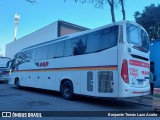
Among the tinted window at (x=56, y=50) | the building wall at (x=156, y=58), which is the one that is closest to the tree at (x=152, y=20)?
the building wall at (x=156, y=58)

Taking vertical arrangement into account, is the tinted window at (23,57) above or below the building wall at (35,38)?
below

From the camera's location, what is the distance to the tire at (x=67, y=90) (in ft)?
36.5

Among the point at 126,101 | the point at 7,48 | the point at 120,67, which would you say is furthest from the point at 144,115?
the point at 7,48

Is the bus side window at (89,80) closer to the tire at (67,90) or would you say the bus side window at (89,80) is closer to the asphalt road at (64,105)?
the asphalt road at (64,105)

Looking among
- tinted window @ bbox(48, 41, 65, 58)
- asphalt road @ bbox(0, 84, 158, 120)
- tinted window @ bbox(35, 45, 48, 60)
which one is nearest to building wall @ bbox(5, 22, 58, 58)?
tinted window @ bbox(35, 45, 48, 60)

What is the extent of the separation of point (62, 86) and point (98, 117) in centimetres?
468

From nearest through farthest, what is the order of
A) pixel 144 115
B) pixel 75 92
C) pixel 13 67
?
pixel 144 115 < pixel 75 92 < pixel 13 67

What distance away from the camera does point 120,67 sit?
8.62 meters

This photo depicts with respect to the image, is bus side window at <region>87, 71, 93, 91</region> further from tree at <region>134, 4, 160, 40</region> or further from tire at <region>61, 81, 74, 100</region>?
tree at <region>134, 4, 160, 40</region>

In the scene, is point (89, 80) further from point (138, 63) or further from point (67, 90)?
point (138, 63)

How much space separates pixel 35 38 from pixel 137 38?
2268cm

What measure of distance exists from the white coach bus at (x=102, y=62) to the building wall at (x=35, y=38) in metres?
13.1

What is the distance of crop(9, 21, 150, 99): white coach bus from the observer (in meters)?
8.71

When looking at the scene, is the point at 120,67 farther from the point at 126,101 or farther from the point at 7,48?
the point at 7,48
